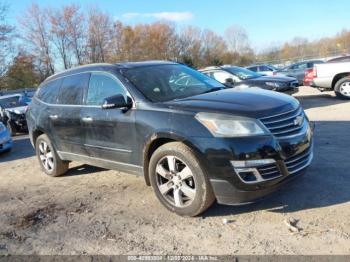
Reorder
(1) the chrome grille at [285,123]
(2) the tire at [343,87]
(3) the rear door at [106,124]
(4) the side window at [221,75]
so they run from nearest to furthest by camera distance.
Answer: (1) the chrome grille at [285,123] < (3) the rear door at [106,124] < (2) the tire at [343,87] < (4) the side window at [221,75]

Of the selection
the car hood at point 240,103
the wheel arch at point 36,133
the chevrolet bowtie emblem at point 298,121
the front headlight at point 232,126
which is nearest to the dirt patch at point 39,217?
the wheel arch at point 36,133

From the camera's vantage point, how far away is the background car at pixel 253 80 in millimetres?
12062

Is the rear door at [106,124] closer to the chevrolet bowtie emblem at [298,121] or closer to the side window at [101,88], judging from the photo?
the side window at [101,88]

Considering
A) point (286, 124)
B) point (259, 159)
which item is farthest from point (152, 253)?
point (286, 124)

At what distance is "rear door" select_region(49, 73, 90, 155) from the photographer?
5.77m

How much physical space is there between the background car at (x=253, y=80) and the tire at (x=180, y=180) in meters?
7.14

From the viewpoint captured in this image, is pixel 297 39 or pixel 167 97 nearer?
pixel 167 97

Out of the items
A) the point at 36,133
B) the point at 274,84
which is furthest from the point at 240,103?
the point at 274,84

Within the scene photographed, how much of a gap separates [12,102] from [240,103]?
1315cm

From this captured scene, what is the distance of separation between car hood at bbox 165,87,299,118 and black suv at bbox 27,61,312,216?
11mm

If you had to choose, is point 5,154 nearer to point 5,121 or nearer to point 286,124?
point 5,121

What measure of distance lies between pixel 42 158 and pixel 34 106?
3.14 feet

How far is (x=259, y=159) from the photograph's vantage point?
391 centimetres

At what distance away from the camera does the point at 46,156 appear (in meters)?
6.95
